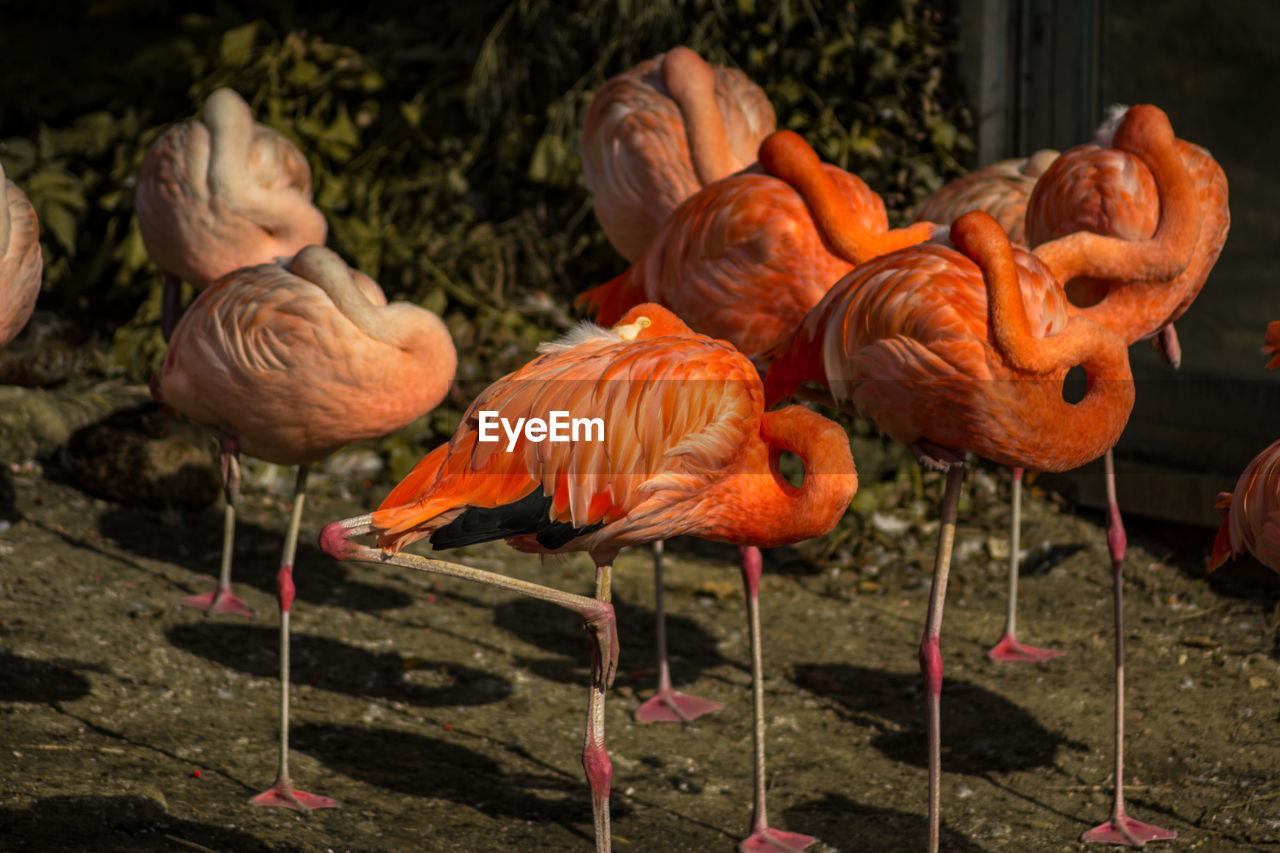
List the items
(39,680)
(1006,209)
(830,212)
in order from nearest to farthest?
(830,212)
(39,680)
(1006,209)

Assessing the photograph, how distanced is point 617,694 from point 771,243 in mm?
1509

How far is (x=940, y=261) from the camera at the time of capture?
2.88 metres

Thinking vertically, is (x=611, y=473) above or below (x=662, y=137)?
below

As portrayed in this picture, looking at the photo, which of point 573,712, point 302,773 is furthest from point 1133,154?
point 302,773

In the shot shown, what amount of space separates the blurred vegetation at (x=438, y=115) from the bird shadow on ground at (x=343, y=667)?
1802mm

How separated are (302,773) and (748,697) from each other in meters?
1.40

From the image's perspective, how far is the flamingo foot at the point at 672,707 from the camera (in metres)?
3.95

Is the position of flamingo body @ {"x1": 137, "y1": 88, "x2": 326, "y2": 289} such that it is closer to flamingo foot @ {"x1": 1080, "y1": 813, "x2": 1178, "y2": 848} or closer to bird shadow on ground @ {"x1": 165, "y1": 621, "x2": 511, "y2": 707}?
bird shadow on ground @ {"x1": 165, "y1": 621, "x2": 511, "y2": 707}

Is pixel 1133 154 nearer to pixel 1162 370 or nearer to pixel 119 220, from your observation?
pixel 1162 370

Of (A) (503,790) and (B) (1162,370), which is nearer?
(A) (503,790)

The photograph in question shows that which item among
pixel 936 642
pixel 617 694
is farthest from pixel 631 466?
pixel 617 694

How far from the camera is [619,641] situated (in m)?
4.55

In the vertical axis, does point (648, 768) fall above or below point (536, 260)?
below

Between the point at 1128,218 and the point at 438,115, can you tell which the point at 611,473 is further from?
the point at 438,115
